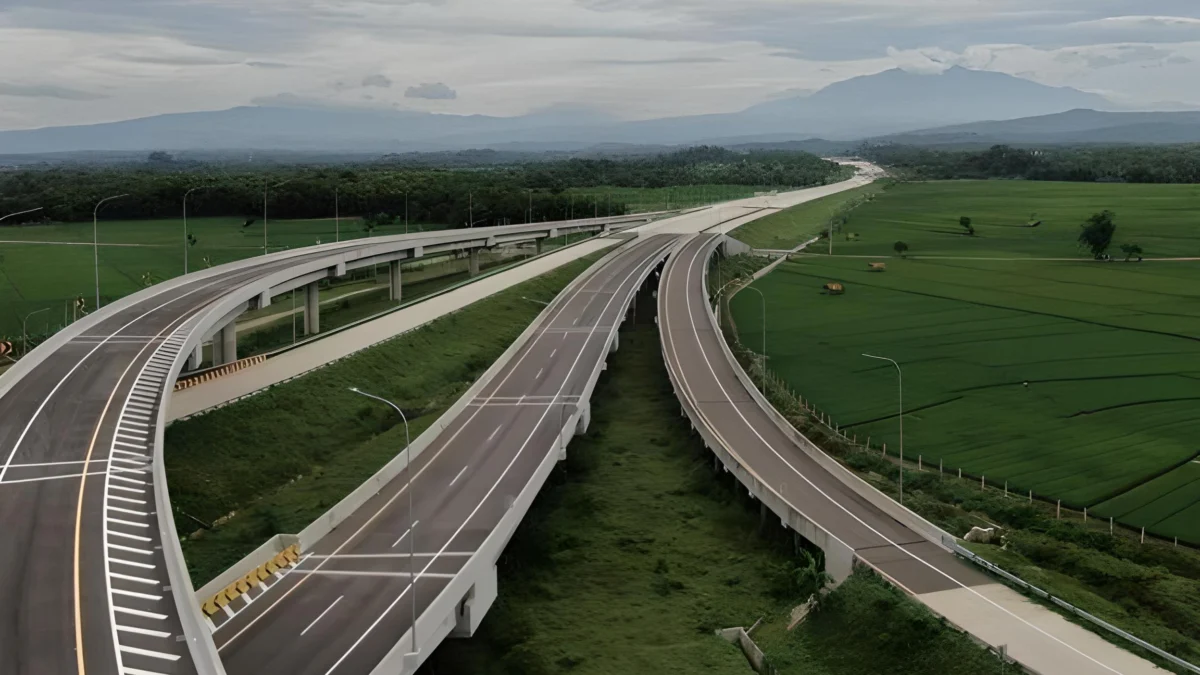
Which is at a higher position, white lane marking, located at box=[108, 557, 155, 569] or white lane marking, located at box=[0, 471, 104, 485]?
white lane marking, located at box=[0, 471, 104, 485]

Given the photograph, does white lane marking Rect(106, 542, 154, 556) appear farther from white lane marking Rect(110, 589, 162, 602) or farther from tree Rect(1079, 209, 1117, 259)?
tree Rect(1079, 209, 1117, 259)

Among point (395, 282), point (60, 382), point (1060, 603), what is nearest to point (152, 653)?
point (60, 382)

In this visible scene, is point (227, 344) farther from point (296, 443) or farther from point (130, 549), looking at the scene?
point (130, 549)

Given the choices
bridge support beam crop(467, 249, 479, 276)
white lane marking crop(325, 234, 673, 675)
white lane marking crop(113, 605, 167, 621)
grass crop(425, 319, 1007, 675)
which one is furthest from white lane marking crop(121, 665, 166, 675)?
bridge support beam crop(467, 249, 479, 276)

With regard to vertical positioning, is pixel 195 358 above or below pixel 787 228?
below

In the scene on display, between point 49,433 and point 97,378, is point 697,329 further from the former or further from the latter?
point 49,433

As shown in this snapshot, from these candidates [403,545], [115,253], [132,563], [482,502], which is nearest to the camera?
[132,563]
